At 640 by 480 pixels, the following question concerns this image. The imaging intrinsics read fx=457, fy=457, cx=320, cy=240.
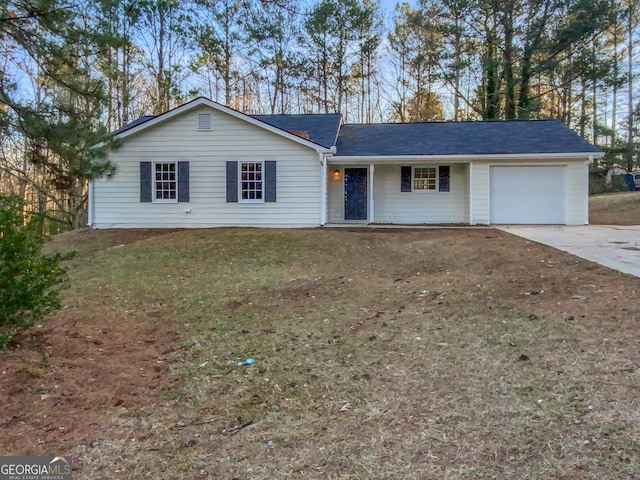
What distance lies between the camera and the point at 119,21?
19.9 ft

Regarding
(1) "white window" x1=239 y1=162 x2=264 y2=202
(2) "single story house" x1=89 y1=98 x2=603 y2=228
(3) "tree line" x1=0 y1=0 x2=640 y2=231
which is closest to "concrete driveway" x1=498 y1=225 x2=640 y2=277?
(2) "single story house" x1=89 y1=98 x2=603 y2=228

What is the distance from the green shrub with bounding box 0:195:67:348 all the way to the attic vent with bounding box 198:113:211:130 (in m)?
9.62

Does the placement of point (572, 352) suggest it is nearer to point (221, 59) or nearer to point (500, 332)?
point (500, 332)

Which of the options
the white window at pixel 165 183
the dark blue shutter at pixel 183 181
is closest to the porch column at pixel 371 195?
the dark blue shutter at pixel 183 181

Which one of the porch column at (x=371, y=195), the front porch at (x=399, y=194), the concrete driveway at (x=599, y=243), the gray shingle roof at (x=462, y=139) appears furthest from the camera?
the front porch at (x=399, y=194)

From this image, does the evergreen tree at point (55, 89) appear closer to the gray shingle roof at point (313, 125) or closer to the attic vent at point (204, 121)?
the attic vent at point (204, 121)

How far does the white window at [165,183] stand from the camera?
13.5 metres

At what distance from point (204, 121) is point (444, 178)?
753 centimetres

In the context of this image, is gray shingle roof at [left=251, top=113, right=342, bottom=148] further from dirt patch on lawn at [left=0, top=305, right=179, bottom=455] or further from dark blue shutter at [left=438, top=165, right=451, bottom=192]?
dirt patch on lawn at [left=0, top=305, right=179, bottom=455]

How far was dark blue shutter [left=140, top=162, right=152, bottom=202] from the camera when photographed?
44.0 feet

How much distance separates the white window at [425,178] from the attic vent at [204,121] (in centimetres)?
646

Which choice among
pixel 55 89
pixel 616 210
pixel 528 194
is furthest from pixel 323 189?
pixel 616 210

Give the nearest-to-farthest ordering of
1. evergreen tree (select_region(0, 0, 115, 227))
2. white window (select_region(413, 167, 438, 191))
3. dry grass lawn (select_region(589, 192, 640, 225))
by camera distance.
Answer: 1. evergreen tree (select_region(0, 0, 115, 227))
2. white window (select_region(413, 167, 438, 191))
3. dry grass lawn (select_region(589, 192, 640, 225))

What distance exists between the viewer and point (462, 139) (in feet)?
48.3
